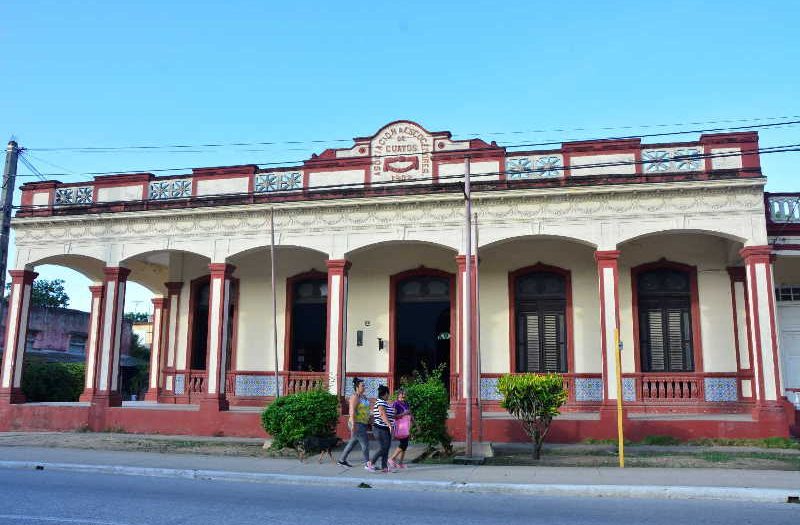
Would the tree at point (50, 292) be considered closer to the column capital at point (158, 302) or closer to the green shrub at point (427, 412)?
the column capital at point (158, 302)

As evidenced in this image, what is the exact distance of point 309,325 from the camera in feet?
64.4

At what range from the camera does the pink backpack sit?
11.4m

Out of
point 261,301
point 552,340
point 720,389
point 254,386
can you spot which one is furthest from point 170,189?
point 720,389

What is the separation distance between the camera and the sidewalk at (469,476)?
929cm

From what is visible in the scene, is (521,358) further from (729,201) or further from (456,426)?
(729,201)

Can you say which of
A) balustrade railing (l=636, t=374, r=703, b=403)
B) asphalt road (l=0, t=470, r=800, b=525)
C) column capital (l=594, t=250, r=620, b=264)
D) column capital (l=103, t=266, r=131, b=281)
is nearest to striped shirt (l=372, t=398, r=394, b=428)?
asphalt road (l=0, t=470, r=800, b=525)

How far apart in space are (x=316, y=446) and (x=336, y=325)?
374 cm

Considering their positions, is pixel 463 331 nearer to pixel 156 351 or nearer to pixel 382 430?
pixel 382 430

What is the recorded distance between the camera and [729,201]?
48.5 ft

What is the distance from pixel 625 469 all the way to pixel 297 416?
232 inches

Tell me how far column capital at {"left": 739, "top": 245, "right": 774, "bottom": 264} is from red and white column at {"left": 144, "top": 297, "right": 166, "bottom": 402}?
639 inches

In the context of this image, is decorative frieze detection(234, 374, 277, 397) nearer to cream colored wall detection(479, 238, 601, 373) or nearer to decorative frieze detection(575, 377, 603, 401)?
cream colored wall detection(479, 238, 601, 373)

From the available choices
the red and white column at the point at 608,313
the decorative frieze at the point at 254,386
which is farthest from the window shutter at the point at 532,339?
the decorative frieze at the point at 254,386

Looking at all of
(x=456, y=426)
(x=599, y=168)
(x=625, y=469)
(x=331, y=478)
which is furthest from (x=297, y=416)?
(x=599, y=168)
